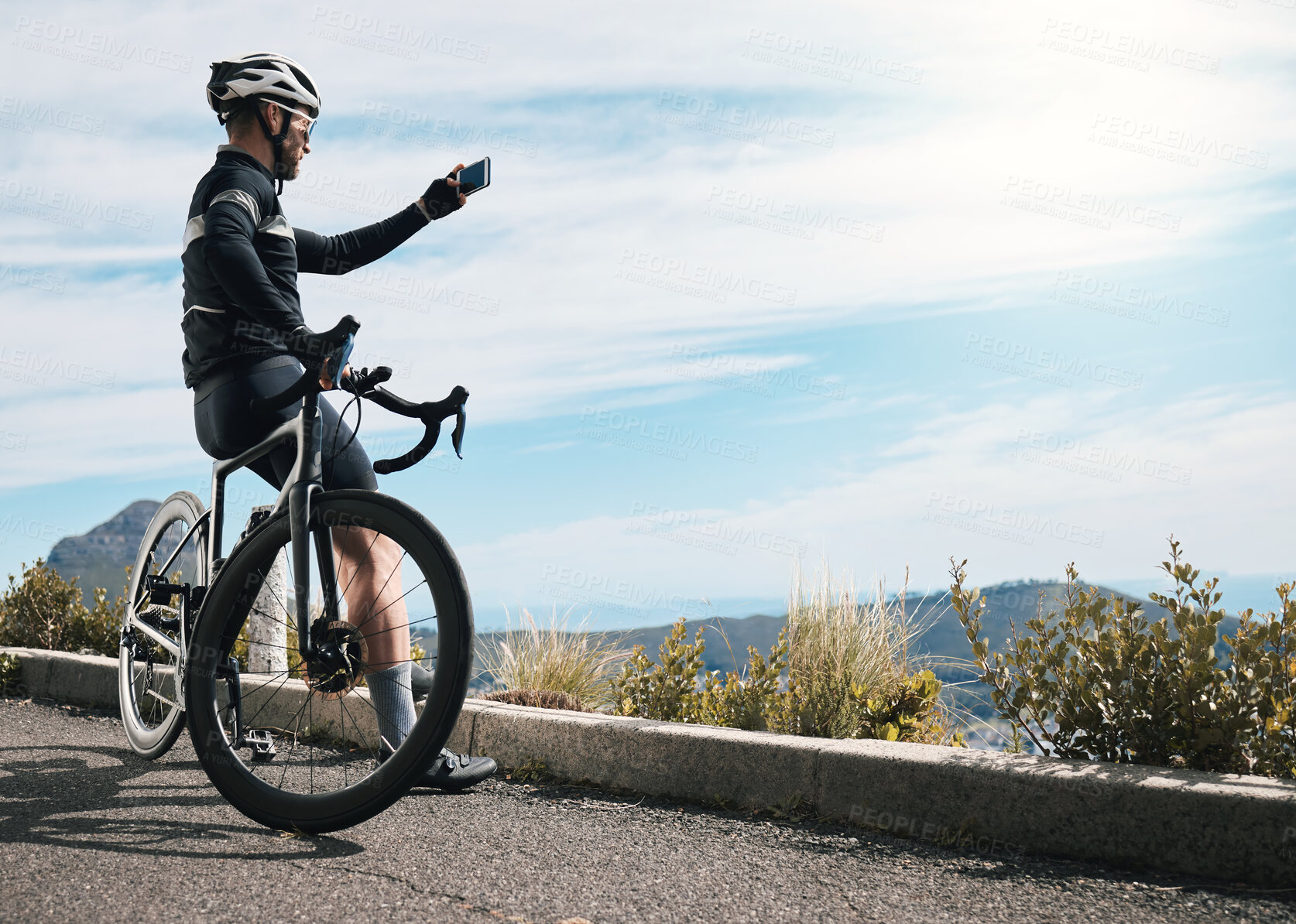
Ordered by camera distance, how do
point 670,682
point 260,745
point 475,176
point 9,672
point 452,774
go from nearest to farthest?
point 260,745 → point 452,774 → point 475,176 → point 670,682 → point 9,672

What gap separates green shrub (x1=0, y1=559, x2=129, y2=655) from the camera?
24.7ft

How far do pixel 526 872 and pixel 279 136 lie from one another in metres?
2.85

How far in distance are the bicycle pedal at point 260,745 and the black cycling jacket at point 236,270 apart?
A: 1301 millimetres

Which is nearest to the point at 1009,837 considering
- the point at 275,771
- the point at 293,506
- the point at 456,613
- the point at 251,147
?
the point at 456,613

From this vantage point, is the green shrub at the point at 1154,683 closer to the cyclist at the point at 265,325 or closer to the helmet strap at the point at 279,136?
the cyclist at the point at 265,325

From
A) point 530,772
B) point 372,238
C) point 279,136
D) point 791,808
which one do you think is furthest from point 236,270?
point 791,808

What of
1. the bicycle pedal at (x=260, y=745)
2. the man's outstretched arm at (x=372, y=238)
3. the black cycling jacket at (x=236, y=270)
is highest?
the man's outstretched arm at (x=372, y=238)

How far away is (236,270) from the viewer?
3.20 meters

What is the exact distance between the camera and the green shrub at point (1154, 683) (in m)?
3.09

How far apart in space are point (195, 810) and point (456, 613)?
1.27 meters

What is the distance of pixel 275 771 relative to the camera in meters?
3.87

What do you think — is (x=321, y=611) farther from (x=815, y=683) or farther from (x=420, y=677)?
(x=815, y=683)

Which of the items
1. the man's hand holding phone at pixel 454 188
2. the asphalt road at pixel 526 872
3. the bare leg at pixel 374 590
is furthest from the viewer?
the man's hand holding phone at pixel 454 188

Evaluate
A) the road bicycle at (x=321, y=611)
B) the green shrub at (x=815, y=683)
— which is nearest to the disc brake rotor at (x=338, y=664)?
the road bicycle at (x=321, y=611)
